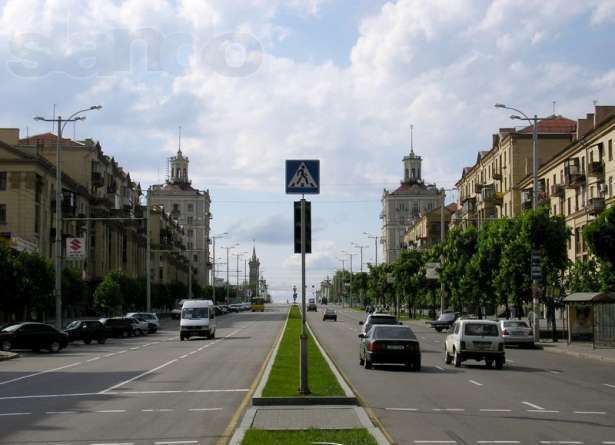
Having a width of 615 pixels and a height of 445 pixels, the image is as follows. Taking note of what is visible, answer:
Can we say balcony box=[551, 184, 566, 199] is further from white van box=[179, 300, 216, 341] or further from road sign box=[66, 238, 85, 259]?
road sign box=[66, 238, 85, 259]

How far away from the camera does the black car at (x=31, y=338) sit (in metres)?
44.3

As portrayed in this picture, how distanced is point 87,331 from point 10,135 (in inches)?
1526

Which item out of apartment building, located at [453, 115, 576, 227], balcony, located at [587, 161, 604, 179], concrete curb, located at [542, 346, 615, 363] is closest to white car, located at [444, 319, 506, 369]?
concrete curb, located at [542, 346, 615, 363]

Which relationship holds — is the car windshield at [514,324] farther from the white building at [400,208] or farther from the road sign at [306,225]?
the white building at [400,208]

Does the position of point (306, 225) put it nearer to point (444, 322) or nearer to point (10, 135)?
point (444, 322)

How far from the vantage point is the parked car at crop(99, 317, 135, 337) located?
62916 mm

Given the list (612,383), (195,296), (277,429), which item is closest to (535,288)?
(612,383)

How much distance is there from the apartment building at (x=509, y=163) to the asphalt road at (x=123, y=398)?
59544 mm

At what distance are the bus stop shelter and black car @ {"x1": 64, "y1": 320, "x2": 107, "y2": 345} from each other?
85.9 feet

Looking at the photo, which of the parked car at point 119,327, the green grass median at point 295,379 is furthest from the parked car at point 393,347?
the parked car at point 119,327

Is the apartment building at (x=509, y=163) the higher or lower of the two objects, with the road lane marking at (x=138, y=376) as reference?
higher

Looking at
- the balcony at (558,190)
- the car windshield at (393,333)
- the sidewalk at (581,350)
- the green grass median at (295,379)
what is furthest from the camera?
the balcony at (558,190)

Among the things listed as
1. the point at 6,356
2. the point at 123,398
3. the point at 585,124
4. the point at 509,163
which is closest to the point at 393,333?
the point at 123,398

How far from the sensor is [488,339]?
103ft
